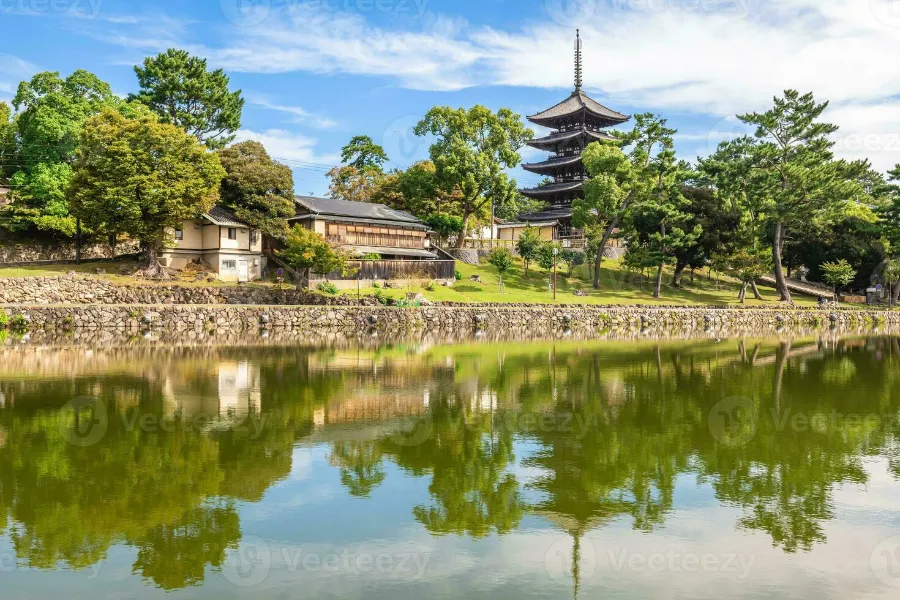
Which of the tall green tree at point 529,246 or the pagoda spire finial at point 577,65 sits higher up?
the pagoda spire finial at point 577,65

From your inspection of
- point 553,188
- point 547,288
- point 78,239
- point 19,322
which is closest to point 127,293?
point 19,322

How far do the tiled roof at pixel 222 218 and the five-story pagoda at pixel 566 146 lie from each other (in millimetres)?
34469

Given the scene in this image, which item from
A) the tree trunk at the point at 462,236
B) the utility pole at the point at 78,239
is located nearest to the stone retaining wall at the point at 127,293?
the utility pole at the point at 78,239

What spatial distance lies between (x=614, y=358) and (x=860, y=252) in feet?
156

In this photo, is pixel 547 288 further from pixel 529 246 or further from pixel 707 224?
pixel 707 224

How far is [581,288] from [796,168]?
19.1 meters

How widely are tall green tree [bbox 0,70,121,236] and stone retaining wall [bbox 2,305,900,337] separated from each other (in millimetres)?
14678

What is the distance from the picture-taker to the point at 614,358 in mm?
28719

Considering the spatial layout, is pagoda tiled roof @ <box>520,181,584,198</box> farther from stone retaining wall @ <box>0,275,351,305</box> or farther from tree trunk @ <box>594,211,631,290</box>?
stone retaining wall @ <box>0,275,351,305</box>

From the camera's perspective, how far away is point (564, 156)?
81438 mm

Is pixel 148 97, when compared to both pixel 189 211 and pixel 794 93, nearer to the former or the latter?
pixel 189 211

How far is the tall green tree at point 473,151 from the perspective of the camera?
63.6 meters

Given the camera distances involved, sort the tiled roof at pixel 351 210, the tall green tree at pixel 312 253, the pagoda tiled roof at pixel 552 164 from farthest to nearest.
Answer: the pagoda tiled roof at pixel 552 164 → the tiled roof at pixel 351 210 → the tall green tree at pixel 312 253

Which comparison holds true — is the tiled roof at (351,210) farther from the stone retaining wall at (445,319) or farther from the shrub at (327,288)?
the stone retaining wall at (445,319)
